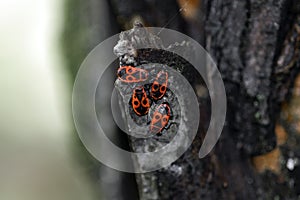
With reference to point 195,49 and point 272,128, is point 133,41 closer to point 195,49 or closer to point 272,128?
point 195,49

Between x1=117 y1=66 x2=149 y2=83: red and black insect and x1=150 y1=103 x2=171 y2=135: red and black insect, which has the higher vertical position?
x1=117 y1=66 x2=149 y2=83: red and black insect

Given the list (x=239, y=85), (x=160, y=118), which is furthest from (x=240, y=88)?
(x=160, y=118)

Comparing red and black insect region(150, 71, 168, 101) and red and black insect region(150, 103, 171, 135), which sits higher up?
red and black insect region(150, 71, 168, 101)

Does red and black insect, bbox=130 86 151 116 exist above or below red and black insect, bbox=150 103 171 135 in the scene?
above

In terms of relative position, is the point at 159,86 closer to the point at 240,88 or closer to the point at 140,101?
the point at 140,101

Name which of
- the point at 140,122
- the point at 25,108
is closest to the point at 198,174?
the point at 140,122
